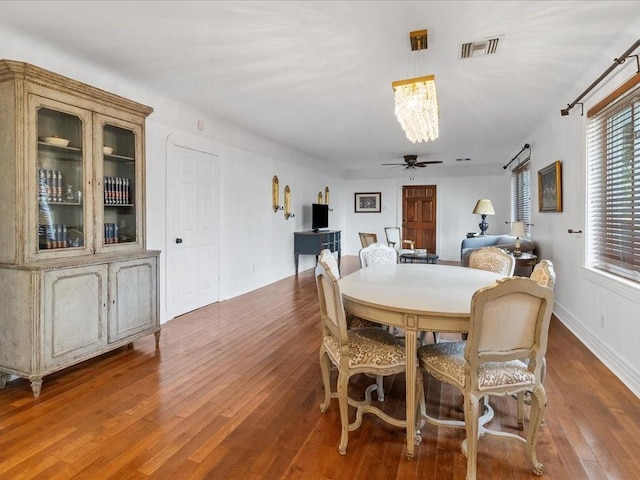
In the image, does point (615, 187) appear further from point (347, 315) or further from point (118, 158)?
point (118, 158)

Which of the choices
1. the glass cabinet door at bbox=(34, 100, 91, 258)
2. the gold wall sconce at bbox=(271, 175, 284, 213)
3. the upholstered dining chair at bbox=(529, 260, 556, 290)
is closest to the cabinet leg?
the glass cabinet door at bbox=(34, 100, 91, 258)

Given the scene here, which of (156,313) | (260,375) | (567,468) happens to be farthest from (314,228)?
(567,468)

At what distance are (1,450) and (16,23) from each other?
263 cm

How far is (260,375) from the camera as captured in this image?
8.92 ft

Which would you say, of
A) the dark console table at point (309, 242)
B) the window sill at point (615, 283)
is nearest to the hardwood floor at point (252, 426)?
the window sill at point (615, 283)

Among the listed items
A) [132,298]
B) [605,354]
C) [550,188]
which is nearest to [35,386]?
[132,298]

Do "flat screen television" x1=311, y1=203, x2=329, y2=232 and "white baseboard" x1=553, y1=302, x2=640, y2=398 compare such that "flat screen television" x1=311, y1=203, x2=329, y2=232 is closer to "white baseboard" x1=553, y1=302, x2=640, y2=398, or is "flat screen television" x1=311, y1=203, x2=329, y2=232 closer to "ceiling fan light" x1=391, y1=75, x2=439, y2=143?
"white baseboard" x1=553, y1=302, x2=640, y2=398

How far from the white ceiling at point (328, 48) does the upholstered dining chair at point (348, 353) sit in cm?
171

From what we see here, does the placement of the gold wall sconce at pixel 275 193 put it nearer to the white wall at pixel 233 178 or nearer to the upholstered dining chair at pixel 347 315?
the white wall at pixel 233 178

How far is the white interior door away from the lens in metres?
4.18

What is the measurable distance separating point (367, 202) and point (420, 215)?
5.00 ft

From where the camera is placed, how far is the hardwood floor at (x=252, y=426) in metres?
1.71

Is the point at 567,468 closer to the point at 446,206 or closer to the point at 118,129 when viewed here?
the point at 118,129

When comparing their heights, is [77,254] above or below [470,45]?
below
